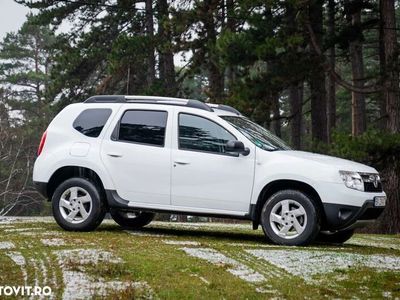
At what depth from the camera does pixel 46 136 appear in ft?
33.2

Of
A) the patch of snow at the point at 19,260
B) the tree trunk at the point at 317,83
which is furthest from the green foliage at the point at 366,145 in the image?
the patch of snow at the point at 19,260

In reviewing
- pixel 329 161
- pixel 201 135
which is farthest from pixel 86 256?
pixel 329 161

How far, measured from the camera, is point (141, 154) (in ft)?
31.4

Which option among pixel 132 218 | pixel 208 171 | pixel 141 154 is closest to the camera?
pixel 208 171

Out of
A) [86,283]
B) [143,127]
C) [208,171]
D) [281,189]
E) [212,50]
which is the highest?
[212,50]

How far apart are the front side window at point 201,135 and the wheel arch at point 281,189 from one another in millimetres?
826

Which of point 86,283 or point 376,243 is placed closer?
point 86,283

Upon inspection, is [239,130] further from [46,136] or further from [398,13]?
[398,13]

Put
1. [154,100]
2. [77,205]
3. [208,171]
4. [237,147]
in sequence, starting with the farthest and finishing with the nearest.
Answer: [154,100] < [77,205] < [208,171] < [237,147]

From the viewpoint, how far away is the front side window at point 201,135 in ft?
30.5

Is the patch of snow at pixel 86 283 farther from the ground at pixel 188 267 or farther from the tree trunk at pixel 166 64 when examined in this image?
the tree trunk at pixel 166 64

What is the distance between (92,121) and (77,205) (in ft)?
4.34

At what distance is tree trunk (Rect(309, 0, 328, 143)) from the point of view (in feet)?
63.0

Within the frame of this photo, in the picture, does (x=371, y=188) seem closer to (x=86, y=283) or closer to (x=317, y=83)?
(x=86, y=283)
